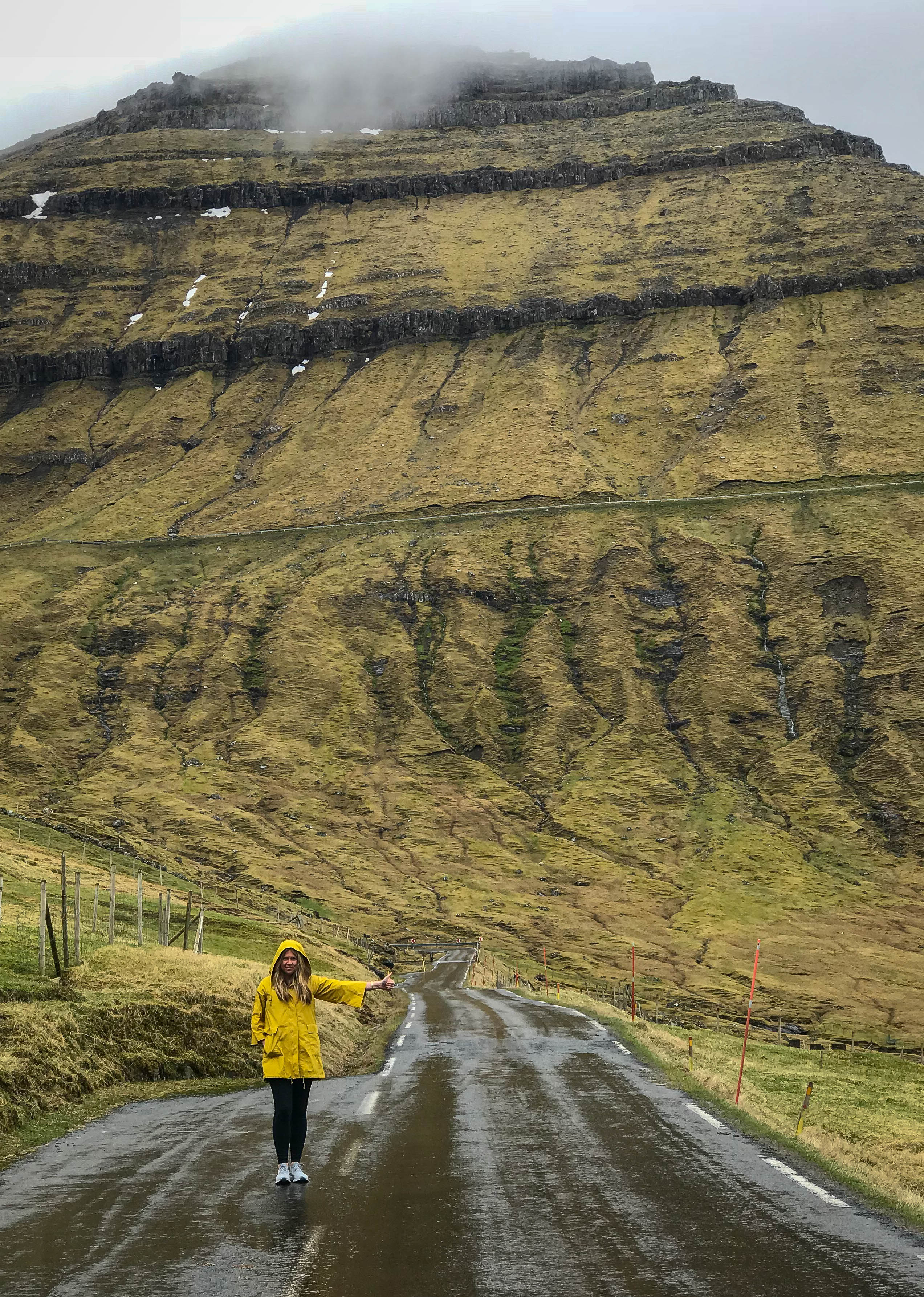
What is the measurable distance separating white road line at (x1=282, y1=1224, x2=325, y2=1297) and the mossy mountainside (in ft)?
197

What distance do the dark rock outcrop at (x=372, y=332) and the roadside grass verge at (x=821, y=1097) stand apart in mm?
148871

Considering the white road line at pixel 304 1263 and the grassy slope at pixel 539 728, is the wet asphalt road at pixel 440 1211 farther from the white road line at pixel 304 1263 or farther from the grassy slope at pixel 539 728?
the grassy slope at pixel 539 728

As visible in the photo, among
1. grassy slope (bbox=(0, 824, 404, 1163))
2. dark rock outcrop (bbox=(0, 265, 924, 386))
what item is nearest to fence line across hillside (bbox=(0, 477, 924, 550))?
dark rock outcrop (bbox=(0, 265, 924, 386))

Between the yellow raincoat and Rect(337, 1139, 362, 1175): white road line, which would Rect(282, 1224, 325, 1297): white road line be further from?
Rect(337, 1139, 362, 1175): white road line

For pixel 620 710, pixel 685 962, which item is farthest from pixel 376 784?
pixel 685 962

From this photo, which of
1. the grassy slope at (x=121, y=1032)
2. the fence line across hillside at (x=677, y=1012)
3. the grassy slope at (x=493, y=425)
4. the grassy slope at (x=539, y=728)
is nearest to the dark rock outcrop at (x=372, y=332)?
the grassy slope at (x=493, y=425)

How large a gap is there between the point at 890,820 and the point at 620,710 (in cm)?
2589

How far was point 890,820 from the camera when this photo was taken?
9412 cm

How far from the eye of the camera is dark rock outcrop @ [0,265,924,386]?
175 meters

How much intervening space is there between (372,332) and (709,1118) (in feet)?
593

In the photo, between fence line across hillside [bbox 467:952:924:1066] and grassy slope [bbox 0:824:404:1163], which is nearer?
grassy slope [bbox 0:824:404:1163]

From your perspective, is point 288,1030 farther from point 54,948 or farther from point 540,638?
point 540,638

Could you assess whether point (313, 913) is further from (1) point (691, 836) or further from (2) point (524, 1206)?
(2) point (524, 1206)

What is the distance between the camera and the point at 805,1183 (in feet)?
36.7
